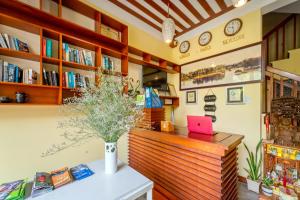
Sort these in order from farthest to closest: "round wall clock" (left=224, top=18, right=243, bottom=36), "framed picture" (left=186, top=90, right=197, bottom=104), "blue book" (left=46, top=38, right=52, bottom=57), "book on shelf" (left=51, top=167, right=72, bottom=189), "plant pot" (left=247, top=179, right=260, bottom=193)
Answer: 1. "framed picture" (left=186, top=90, right=197, bottom=104)
2. "round wall clock" (left=224, top=18, right=243, bottom=36)
3. "plant pot" (left=247, top=179, right=260, bottom=193)
4. "blue book" (left=46, top=38, right=52, bottom=57)
5. "book on shelf" (left=51, top=167, right=72, bottom=189)

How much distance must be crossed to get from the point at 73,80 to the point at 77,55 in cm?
34

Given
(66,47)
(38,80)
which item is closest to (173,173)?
(38,80)

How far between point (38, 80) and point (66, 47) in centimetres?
51

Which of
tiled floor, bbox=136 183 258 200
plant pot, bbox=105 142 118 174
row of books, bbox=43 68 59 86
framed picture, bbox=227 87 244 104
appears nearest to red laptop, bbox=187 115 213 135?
plant pot, bbox=105 142 118 174

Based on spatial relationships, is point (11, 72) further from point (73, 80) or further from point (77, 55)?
point (77, 55)

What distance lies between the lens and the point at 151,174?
1.70 meters

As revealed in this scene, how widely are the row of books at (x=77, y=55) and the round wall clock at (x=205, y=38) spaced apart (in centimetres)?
230

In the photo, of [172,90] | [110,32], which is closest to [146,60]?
[110,32]

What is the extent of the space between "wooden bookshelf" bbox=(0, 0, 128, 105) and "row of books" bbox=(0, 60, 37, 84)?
0.18ft

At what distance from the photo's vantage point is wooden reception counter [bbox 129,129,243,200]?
1.15 m

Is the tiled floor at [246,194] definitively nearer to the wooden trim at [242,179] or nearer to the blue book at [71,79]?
the wooden trim at [242,179]

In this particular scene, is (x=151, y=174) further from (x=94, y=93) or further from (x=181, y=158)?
(x=94, y=93)

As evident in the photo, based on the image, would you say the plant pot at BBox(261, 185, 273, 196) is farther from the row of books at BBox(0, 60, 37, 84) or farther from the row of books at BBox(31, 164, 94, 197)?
the row of books at BBox(0, 60, 37, 84)

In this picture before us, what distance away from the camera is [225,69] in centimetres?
269
